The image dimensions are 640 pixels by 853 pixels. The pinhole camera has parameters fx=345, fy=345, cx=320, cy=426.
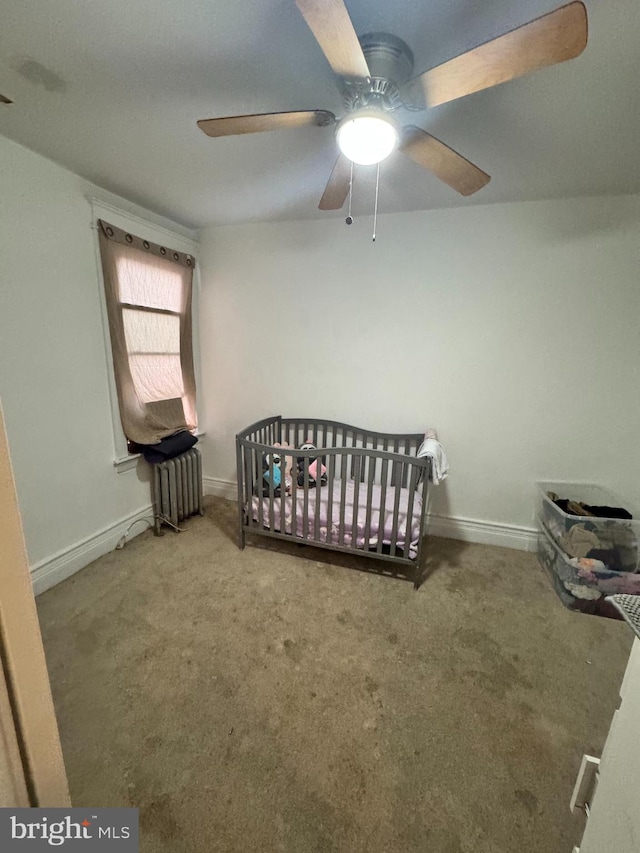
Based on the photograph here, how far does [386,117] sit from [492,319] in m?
1.65

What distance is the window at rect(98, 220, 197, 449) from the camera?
224 cm

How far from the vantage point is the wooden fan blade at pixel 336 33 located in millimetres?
762

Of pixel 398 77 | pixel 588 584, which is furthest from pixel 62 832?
pixel 588 584

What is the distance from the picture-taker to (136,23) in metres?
1.05

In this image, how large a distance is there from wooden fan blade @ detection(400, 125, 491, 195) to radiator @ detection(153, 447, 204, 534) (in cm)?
238

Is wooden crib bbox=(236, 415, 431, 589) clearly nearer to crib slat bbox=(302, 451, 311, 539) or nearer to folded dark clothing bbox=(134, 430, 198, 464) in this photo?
crib slat bbox=(302, 451, 311, 539)

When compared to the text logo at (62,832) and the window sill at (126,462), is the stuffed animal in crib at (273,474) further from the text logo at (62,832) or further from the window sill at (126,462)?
the text logo at (62,832)

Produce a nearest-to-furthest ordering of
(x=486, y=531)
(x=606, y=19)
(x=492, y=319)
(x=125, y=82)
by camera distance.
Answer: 1. (x=606, y=19)
2. (x=125, y=82)
3. (x=492, y=319)
4. (x=486, y=531)

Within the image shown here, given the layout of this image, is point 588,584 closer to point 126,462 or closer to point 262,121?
point 262,121

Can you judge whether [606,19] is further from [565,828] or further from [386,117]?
[565,828]

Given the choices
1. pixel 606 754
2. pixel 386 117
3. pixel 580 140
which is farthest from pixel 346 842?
pixel 580 140

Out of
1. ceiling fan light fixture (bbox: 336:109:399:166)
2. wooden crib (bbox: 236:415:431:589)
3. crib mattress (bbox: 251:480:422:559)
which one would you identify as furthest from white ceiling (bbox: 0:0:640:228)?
crib mattress (bbox: 251:480:422:559)

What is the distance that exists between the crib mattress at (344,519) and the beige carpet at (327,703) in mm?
236

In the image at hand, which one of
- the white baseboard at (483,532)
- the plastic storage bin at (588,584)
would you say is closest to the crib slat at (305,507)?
the white baseboard at (483,532)
